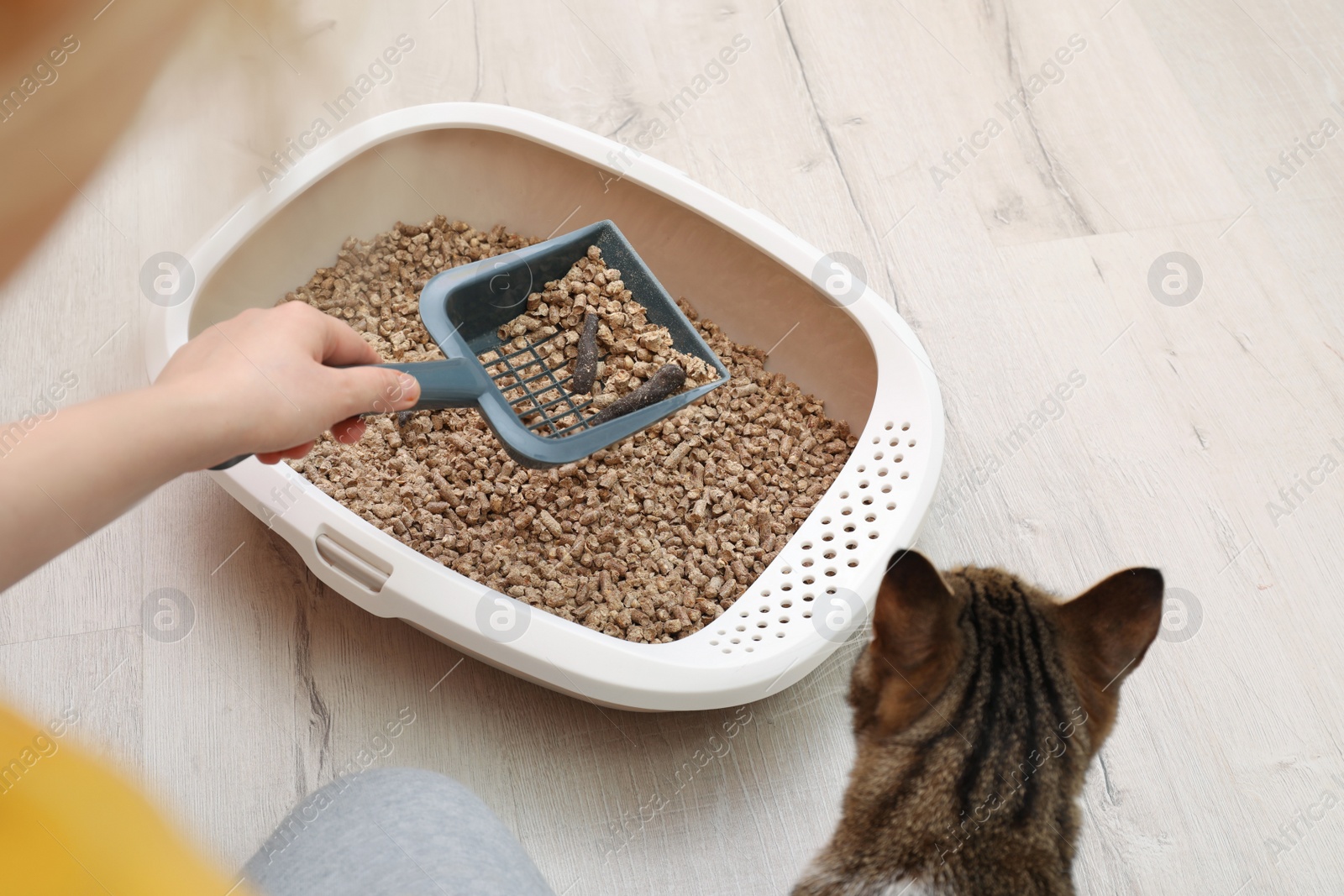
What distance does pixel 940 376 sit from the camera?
1225 millimetres

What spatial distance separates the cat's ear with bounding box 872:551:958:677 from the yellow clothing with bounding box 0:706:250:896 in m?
0.42

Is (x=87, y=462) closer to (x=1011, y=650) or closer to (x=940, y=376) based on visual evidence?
(x=1011, y=650)

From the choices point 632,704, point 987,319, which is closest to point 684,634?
point 632,704

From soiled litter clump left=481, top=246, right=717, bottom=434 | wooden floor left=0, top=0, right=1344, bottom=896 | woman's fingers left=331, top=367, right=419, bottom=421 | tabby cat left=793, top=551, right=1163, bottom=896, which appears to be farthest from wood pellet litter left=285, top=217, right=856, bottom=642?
tabby cat left=793, top=551, right=1163, bottom=896

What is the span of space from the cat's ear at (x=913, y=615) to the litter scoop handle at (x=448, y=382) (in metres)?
0.48

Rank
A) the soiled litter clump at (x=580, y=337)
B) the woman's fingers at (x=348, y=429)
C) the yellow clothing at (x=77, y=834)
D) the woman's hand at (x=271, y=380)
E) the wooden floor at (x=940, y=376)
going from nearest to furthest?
the yellow clothing at (x=77, y=834), the woman's hand at (x=271, y=380), the woman's fingers at (x=348, y=429), the wooden floor at (x=940, y=376), the soiled litter clump at (x=580, y=337)

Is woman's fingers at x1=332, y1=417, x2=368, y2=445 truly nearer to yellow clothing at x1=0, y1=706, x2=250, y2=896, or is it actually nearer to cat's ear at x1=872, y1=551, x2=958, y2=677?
yellow clothing at x1=0, y1=706, x2=250, y2=896

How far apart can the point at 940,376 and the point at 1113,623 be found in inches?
26.3

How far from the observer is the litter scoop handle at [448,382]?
0.88 metres

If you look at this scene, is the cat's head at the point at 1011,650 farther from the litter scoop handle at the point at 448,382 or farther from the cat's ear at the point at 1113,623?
the litter scoop handle at the point at 448,382

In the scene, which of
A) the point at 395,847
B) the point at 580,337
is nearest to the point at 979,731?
the point at 395,847

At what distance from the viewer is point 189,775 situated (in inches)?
37.4

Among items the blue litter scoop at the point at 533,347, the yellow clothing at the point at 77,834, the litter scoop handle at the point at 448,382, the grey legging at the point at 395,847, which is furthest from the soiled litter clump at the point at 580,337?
the yellow clothing at the point at 77,834

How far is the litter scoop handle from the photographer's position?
88 centimetres
